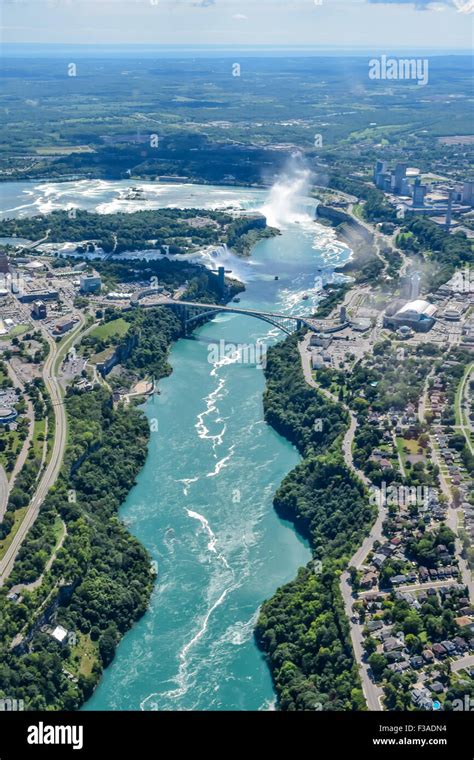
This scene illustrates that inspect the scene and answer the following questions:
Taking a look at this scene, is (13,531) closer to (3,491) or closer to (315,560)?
(3,491)

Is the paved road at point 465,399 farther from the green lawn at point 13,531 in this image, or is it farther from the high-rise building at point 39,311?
the high-rise building at point 39,311

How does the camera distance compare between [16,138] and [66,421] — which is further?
[16,138]

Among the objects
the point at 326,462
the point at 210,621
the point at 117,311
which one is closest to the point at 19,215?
the point at 117,311

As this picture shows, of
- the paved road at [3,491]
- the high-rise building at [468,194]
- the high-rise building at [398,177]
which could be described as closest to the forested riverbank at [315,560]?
the paved road at [3,491]

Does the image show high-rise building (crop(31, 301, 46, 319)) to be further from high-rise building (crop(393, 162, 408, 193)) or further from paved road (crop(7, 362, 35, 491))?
high-rise building (crop(393, 162, 408, 193))

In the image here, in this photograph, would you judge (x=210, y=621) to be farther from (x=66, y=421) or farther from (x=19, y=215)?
(x=19, y=215)

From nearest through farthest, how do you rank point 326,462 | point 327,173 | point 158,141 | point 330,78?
point 326,462 → point 327,173 → point 158,141 → point 330,78

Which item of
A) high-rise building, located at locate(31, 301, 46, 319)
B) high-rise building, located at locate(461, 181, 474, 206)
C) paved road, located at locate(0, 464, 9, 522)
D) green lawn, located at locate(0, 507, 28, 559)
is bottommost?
green lawn, located at locate(0, 507, 28, 559)

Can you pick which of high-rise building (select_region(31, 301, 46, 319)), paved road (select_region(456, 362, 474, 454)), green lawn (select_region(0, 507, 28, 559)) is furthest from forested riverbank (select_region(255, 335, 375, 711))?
high-rise building (select_region(31, 301, 46, 319))

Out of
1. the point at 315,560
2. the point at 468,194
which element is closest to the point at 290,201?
the point at 468,194
